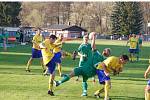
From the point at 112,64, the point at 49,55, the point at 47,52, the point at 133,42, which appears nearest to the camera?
the point at 112,64

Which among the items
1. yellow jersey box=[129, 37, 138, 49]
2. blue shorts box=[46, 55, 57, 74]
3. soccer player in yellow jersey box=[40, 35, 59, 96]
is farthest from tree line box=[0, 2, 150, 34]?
blue shorts box=[46, 55, 57, 74]

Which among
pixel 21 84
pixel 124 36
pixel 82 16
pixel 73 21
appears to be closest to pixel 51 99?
pixel 21 84

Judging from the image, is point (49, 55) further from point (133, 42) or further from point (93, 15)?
point (93, 15)

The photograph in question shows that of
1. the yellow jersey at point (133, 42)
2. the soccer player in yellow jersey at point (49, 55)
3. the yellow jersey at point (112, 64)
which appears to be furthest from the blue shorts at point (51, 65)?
the yellow jersey at point (133, 42)

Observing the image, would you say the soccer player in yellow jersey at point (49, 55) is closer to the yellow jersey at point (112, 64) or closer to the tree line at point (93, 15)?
the yellow jersey at point (112, 64)

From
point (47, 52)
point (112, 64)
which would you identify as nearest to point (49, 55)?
point (47, 52)

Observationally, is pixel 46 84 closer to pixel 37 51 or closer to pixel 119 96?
pixel 119 96

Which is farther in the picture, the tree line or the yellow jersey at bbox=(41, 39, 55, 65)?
the tree line

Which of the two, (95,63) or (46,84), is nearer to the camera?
(95,63)

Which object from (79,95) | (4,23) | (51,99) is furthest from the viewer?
(4,23)

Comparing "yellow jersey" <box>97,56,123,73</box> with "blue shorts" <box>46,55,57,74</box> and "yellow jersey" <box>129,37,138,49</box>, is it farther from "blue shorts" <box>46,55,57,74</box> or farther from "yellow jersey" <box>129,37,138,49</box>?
"yellow jersey" <box>129,37,138,49</box>

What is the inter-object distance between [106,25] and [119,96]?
10897 cm

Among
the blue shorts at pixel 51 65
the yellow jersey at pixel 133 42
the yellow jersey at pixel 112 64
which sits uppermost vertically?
the yellow jersey at pixel 112 64

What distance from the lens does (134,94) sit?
46.4 ft
